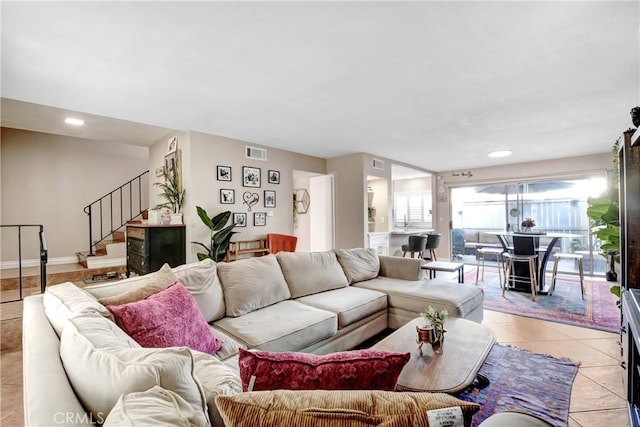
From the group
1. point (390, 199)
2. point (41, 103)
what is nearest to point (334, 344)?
point (41, 103)

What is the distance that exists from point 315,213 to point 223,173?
253cm

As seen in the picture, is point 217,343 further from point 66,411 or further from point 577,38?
point 577,38

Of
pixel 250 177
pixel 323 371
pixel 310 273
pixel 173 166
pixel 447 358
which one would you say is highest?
pixel 173 166

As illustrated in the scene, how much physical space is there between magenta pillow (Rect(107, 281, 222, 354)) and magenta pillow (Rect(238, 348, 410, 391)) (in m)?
0.80

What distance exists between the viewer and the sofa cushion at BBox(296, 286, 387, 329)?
8.06 feet

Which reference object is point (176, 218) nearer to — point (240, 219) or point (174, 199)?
point (174, 199)

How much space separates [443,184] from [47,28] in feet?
25.2

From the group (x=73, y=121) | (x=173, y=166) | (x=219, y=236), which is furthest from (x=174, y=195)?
(x=73, y=121)

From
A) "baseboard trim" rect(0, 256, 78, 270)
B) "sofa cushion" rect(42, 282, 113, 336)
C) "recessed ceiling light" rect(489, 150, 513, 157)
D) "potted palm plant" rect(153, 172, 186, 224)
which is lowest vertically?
"baseboard trim" rect(0, 256, 78, 270)

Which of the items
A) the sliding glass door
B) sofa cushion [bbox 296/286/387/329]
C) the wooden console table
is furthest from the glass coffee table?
the sliding glass door

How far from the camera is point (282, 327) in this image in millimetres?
2021

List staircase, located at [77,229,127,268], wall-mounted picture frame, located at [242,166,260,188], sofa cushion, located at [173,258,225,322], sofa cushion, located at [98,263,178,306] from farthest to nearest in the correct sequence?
staircase, located at [77,229,127,268]
wall-mounted picture frame, located at [242,166,260,188]
sofa cushion, located at [173,258,225,322]
sofa cushion, located at [98,263,178,306]

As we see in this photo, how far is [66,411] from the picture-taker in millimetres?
663

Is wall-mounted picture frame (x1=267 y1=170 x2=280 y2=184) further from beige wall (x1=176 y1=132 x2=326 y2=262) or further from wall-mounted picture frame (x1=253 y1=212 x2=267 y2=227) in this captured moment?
wall-mounted picture frame (x1=253 y1=212 x2=267 y2=227)
